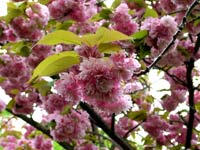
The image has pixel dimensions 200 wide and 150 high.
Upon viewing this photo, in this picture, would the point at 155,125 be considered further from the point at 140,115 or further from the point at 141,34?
the point at 141,34

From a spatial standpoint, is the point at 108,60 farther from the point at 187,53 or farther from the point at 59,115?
the point at 59,115

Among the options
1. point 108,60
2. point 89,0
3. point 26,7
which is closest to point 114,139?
point 89,0

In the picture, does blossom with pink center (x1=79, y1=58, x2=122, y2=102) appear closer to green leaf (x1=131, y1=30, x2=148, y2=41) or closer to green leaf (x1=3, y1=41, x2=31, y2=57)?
green leaf (x1=131, y1=30, x2=148, y2=41)

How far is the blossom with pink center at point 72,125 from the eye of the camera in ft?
8.41

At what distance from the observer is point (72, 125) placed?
2.57 m

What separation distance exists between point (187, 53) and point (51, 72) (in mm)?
1389

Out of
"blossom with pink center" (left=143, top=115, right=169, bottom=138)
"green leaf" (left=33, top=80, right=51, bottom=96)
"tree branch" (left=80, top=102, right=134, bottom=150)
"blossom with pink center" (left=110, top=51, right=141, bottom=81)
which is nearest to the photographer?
"blossom with pink center" (left=110, top=51, right=141, bottom=81)

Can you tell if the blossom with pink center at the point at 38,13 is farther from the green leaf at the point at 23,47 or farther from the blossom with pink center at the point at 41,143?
the blossom with pink center at the point at 41,143

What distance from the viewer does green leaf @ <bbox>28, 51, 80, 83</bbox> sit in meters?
1.18

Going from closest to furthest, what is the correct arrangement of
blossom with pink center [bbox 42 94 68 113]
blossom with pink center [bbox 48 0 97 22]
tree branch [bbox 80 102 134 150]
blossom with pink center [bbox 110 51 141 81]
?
blossom with pink center [bbox 110 51 141 81] < blossom with pink center [bbox 48 0 97 22] < blossom with pink center [bbox 42 94 68 113] < tree branch [bbox 80 102 134 150]

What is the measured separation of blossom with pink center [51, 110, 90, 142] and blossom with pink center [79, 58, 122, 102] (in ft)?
4.23

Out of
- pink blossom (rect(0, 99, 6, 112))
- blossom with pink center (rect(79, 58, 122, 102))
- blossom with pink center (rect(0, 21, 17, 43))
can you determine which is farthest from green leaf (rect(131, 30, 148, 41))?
pink blossom (rect(0, 99, 6, 112))

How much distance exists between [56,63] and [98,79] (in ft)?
0.43

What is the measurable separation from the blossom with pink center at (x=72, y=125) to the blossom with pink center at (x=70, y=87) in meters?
1.12
